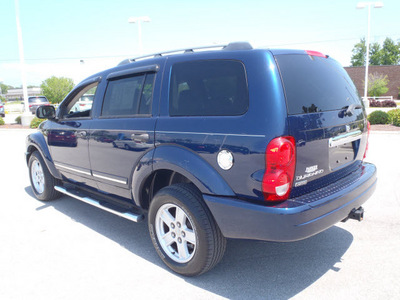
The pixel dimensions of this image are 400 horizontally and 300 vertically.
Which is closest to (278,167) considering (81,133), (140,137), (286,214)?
(286,214)

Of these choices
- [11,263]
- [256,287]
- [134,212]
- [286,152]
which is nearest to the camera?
[286,152]

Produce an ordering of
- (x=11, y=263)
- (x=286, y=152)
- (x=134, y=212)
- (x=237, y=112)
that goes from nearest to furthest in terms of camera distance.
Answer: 1. (x=286, y=152)
2. (x=237, y=112)
3. (x=11, y=263)
4. (x=134, y=212)

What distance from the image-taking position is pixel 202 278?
117 inches

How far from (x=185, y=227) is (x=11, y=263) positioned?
1.89 metres

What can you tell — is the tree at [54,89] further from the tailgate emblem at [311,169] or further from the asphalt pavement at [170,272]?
the tailgate emblem at [311,169]

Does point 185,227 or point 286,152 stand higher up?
point 286,152

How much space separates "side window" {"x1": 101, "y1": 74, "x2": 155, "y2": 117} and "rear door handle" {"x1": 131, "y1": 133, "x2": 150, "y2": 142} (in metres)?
0.24

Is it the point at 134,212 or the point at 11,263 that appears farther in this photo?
the point at 134,212

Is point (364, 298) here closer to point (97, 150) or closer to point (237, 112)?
point (237, 112)

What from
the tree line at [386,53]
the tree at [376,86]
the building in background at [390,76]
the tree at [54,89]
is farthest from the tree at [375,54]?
the tree at [54,89]

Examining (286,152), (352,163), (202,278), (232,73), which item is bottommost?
(202,278)

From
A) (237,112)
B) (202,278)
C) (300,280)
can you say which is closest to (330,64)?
(237,112)

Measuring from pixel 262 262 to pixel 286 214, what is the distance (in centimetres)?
108

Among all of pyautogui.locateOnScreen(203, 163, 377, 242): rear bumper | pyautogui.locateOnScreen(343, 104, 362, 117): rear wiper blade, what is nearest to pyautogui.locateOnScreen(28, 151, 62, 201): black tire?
pyautogui.locateOnScreen(203, 163, 377, 242): rear bumper
